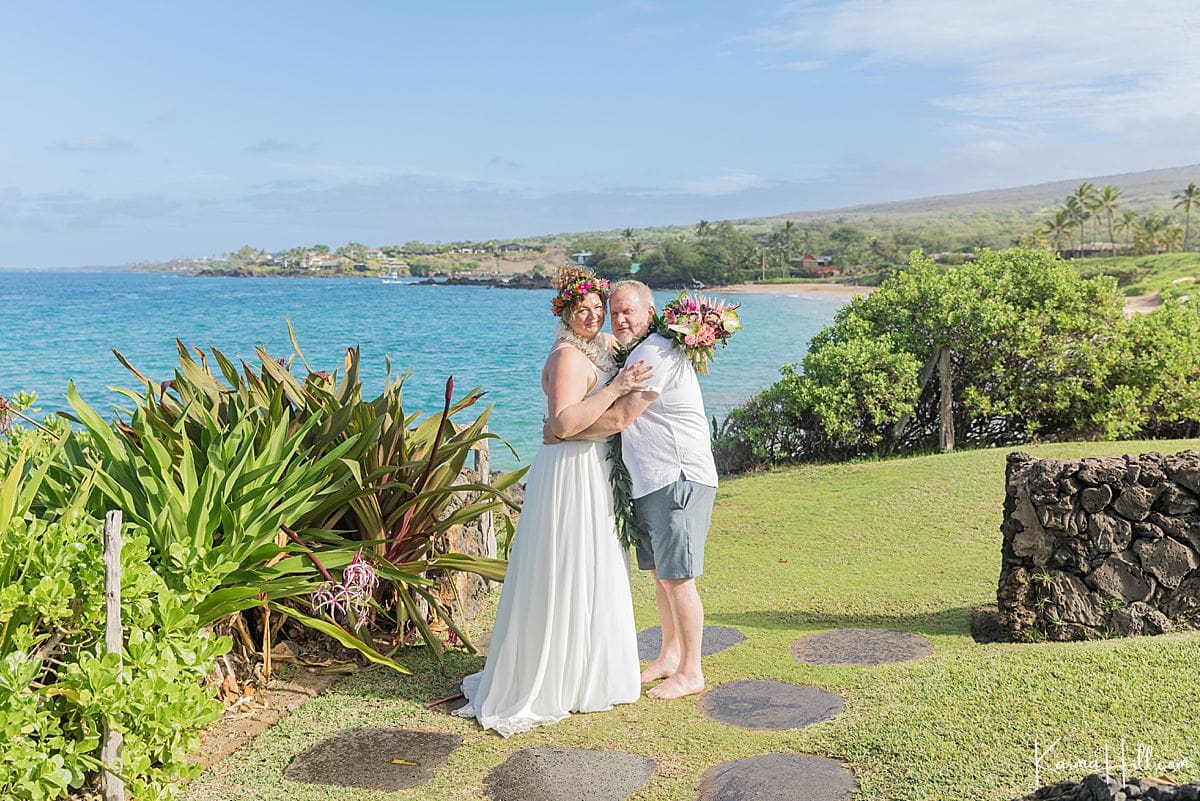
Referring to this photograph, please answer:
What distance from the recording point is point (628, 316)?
498 centimetres

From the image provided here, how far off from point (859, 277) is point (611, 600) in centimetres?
7616

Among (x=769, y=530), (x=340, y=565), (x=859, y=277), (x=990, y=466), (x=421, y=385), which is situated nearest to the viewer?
(x=340, y=565)

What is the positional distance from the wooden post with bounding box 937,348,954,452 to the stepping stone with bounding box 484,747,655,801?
1010 centimetres

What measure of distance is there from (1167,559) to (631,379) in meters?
3.20

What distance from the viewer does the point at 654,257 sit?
84.6 meters

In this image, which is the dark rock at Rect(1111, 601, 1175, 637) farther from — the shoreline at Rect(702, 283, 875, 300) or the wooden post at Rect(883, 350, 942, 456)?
the shoreline at Rect(702, 283, 875, 300)

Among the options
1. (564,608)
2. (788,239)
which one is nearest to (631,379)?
(564,608)

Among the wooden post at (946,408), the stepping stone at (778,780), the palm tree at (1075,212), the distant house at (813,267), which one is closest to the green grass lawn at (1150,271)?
the palm tree at (1075,212)

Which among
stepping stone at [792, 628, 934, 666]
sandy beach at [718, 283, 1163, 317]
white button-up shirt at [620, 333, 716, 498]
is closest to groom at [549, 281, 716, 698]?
white button-up shirt at [620, 333, 716, 498]

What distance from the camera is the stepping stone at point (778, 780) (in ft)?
12.4

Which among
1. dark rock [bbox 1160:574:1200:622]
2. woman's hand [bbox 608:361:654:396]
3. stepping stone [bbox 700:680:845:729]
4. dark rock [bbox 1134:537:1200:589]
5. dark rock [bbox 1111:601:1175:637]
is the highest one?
woman's hand [bbox 608:361:654:396]

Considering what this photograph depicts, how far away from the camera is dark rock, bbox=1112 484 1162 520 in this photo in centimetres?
546

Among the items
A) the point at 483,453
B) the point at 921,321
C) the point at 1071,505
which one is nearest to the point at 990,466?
the point at 921,321

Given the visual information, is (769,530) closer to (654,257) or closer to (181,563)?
(181,563)
